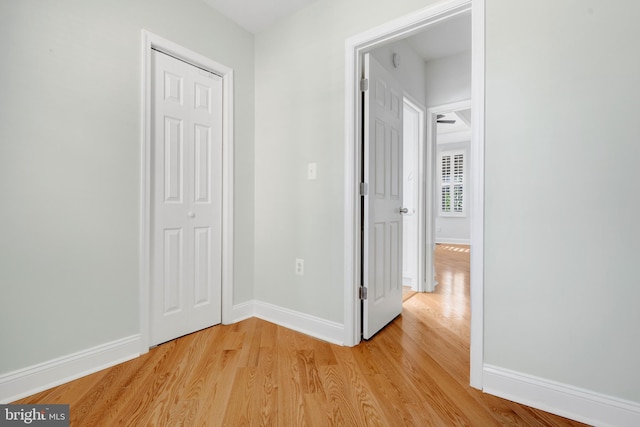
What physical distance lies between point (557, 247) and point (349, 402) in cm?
120

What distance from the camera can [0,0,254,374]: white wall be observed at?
1.45 metres

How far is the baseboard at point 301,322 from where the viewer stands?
6.98 ft

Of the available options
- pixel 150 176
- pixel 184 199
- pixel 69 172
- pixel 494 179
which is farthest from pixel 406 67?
pixel 69 172

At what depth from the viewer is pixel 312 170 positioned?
7.47ft

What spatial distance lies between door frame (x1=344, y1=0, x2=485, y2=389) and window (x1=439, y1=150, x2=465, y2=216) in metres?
6.85

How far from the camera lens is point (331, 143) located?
7.10 ft

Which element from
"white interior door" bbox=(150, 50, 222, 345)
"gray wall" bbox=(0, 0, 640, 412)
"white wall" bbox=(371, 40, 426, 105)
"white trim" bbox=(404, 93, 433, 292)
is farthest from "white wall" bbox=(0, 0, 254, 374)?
"white trim" bbox=(404, 93, 433, 292)

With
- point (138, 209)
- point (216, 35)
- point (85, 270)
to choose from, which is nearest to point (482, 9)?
point (216, 35)

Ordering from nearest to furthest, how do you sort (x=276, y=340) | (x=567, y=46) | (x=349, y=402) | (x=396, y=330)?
1. (x=567, y=46)
2. (x=349, y=402)
3. (x=276, y=340)
4. (x=396, y=330)

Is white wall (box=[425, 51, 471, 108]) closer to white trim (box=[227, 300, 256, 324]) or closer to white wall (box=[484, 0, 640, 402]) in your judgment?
white wall (box=[484, 0, 640, 402])

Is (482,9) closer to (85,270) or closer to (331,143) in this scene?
(331,143)

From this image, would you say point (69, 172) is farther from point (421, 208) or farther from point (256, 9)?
point (421, 208)

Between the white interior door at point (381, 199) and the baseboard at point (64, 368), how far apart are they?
1511mm

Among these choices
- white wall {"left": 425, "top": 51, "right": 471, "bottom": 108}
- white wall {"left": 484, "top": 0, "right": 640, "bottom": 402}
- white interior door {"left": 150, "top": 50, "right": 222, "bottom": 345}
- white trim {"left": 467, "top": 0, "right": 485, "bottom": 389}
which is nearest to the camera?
white wall {"left": 484, "top": 0, "right": 640, "bottom": 402}
